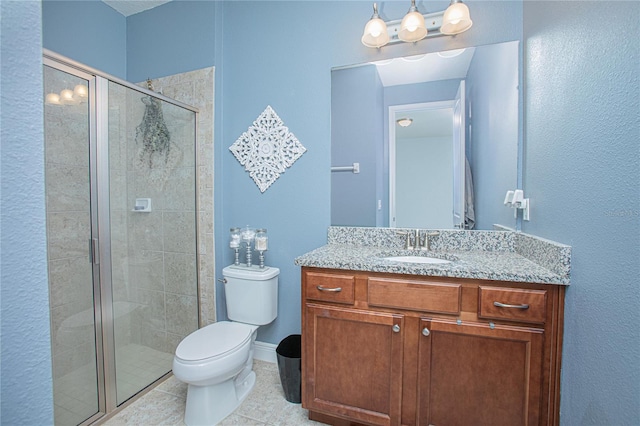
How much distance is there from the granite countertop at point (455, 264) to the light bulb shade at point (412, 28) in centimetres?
125

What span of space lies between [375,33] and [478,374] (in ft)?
5.98

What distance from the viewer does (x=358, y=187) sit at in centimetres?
192

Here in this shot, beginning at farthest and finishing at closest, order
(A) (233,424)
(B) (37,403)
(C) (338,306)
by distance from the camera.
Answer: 1. (A) (233,424)
2. (C) (338,306)
3. (B) (37,403)

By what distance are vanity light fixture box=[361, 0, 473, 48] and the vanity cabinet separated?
1.39m

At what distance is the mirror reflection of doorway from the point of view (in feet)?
5.78

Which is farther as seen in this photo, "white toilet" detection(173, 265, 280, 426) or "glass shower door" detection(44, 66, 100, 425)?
"glass shower door" detection(44, 66, 100, 425)

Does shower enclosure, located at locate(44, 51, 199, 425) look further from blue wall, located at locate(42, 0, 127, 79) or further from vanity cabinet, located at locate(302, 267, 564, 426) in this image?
vanity cabinet, located at locate(302, 267, 564, 426)

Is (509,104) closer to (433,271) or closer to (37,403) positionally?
(433,271)

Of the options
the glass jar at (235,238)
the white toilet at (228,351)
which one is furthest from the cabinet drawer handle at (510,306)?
the glass jar at (235,238)

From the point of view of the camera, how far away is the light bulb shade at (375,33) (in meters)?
1.70

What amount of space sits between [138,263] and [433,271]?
1.90 metres

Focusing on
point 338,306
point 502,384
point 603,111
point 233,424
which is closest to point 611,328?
point 502,384

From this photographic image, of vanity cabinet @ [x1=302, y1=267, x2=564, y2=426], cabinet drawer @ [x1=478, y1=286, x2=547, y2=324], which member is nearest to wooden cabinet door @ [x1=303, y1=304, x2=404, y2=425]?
vanity cabinet @ [x1=302, y1=267, x2=564, y2=426]

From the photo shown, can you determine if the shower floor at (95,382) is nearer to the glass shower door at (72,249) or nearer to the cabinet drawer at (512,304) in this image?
the glass shower door at (72,249)
